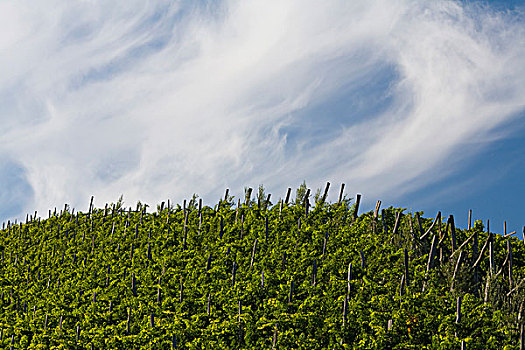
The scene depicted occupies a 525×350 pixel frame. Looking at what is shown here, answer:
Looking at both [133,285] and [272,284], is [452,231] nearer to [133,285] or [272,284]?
[272,284]

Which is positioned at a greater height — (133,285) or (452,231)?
(452,231)

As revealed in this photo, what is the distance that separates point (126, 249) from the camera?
11.2 metres

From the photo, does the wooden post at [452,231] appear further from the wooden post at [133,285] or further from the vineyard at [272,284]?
the wooden post at [133,285]

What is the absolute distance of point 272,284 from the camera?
322 inches

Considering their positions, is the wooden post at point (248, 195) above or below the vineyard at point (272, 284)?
above

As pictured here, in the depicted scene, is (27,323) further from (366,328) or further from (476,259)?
(476,259)

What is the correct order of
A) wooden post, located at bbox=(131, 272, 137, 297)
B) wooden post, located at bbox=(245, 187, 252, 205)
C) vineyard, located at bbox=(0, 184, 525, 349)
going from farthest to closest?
wooden post, located at bbox=(245, 187, 252, 205), wooden post, located at bbox=(131, 272, 137, 297), vineyard, located at bbox=(0, 184, 525, 349)

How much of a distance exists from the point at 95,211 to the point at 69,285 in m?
4.61

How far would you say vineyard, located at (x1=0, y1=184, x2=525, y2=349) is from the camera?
23.6ft

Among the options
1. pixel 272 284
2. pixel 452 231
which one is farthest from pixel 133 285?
pixel 452 231

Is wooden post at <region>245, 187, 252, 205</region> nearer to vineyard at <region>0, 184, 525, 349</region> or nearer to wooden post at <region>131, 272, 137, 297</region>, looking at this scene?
vineyard at <region>0, 184, 525, 349</region>

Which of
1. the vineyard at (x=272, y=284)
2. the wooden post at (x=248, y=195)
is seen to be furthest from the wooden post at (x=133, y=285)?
the wooden post at (x=248, y=195)

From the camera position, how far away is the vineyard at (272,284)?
7180 millimetres

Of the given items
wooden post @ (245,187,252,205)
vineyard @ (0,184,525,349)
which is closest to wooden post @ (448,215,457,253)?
vineyard @ (0,184,525,349)
